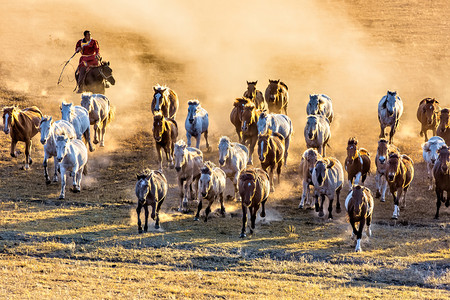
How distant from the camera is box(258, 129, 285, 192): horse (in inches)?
993

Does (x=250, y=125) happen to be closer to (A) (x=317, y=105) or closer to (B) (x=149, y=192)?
(A) (x=317, y=105)

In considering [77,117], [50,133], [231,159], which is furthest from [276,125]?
[50,133]

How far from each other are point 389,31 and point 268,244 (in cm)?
3630

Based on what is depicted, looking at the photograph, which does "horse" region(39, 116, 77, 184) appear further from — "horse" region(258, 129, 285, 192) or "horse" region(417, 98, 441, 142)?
"horse" region(417, 98, 441, 142)

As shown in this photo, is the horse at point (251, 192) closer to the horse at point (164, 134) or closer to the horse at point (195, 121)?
the horse at point (164, 134)

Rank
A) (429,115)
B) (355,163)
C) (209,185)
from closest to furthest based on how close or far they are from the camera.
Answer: (209,185) → (355,163) → (429,115)

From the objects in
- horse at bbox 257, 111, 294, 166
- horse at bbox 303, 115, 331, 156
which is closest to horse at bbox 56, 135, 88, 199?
horse at bbox 257, 111, 294, 166

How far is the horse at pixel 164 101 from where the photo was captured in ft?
98.8

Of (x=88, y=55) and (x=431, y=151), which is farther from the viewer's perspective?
(x=88, y=55)

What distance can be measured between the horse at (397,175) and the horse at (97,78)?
14042mm

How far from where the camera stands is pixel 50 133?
2544 centimetres

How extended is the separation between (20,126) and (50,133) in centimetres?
231

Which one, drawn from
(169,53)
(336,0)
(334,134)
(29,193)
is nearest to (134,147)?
(29,193)

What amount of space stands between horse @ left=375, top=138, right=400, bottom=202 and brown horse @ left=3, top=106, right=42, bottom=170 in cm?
1212
